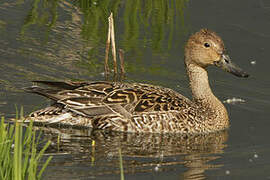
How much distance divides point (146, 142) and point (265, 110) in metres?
2.49

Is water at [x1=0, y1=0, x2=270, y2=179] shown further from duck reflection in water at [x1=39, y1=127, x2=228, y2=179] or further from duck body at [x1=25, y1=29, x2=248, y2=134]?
duck body at [x1=25, y1=29, x2=248, y2=134]

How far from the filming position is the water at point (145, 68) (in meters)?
8.50

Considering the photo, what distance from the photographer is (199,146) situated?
962 cm

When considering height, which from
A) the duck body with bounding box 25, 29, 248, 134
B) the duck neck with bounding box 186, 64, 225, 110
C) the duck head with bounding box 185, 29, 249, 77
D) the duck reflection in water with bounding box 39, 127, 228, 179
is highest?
the duck head with bounding box 185, 29, 249, 77

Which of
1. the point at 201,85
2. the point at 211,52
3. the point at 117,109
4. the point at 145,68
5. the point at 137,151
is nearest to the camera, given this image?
the point at 137,151

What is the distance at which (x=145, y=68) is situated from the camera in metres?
13.0

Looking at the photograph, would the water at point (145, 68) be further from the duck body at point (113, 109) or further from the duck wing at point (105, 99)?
the duck wing at point (105, 99)

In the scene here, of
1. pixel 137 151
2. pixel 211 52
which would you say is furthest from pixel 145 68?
pixel 137 151

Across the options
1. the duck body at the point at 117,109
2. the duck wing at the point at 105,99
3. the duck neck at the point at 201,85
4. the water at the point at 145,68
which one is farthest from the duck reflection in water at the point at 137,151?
the duck neck at the point at 201,85

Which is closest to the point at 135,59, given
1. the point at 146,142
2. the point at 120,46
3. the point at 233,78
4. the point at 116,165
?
the point at 120,46

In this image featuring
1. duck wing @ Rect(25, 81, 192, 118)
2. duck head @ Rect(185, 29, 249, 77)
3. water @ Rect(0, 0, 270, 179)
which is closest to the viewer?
water @ Rect(0, 0, 270, 179)

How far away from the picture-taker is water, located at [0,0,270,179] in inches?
335

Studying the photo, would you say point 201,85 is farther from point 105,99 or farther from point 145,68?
point 145,68

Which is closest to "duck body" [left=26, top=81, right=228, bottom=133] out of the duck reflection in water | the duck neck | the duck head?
the duck reflection in water
